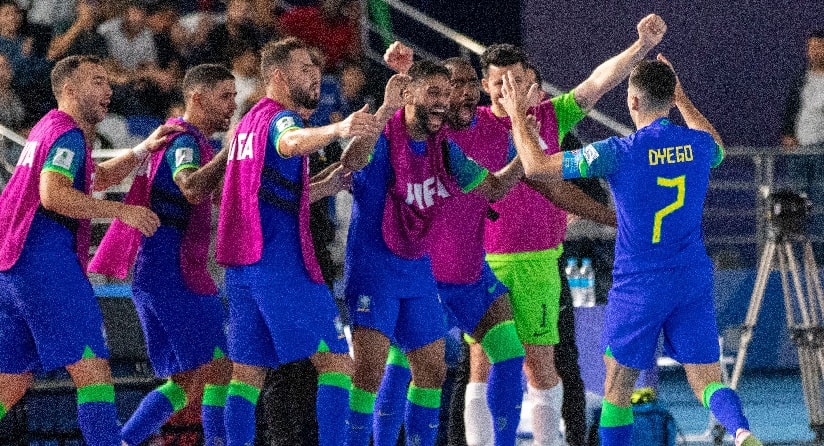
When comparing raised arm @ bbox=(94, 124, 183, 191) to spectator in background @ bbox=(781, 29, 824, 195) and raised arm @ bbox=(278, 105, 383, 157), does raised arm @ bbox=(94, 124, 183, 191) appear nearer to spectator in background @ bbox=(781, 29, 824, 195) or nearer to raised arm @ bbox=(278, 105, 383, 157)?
raised arm @ bbox=(278, 105, 383, 157)

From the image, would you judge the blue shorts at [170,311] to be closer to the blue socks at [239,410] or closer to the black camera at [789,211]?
the blue socks at [239,410]

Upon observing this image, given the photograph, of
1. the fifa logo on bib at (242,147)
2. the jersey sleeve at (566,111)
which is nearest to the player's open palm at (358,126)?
the fifa logo on bib at (242,147)

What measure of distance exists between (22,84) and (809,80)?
6.45 metres

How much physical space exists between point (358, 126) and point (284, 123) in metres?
0.60

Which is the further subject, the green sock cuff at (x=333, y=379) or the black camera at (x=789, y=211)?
the black camera at (x=789, y=211)

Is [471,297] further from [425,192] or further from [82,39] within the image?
[82,39]

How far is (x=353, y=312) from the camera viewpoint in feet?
21.3

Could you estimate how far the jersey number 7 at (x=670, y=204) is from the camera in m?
6.14

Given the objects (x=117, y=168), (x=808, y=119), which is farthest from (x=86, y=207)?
(x=808, y=119)

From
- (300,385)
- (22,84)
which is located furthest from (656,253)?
(22,84)

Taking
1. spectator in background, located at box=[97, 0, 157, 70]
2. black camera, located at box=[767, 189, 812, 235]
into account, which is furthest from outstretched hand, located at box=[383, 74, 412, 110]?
spectator in background, located at box=[97, 0, 157, 70]

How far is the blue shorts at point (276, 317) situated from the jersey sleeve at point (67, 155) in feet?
2.90

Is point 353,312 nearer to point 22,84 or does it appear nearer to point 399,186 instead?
point 399,186

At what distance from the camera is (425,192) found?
6484mm
